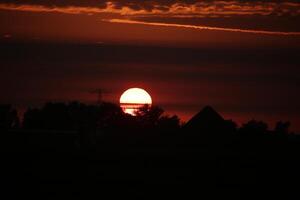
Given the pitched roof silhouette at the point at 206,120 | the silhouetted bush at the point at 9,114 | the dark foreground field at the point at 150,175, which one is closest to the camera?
the dark foreground field at the point at 150,175

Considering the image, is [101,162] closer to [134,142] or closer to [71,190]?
[71,190]

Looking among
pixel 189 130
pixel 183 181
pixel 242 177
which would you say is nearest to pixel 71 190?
pixel 183 181

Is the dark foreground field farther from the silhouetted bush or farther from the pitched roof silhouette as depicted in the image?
the silhouetted bush

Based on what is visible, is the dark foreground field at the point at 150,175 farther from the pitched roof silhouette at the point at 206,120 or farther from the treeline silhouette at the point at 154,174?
the pitched roof silhouette at the point at 206,120

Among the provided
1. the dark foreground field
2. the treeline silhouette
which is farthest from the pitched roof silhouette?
the dark foreground field

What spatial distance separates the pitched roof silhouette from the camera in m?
59.0

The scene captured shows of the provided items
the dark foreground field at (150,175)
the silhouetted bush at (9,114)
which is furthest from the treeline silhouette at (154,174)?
the silhouetted bush at (9,114)

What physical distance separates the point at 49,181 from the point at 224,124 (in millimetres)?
31666

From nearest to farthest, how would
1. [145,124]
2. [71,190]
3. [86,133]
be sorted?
1. [71,190]
2. [86,133]
3. [145,124]

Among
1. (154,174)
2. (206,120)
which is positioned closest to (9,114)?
(206,120)

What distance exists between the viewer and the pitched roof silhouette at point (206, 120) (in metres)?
59.0

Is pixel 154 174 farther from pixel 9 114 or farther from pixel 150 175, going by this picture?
pixel 9 114

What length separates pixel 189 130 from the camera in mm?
57750

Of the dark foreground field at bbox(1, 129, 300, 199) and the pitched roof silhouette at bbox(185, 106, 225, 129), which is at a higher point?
the pitched roof silhouette at bbox(185, 106, 225, 129)
